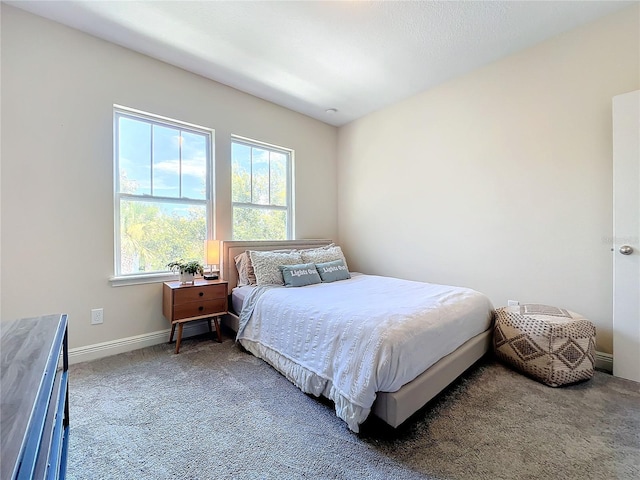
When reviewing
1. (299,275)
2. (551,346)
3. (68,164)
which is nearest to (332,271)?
(299,275)

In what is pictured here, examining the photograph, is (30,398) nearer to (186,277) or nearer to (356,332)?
(356,332)

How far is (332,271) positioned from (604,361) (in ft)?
8.04

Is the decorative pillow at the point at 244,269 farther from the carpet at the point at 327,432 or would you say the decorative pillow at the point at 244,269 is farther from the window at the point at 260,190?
the carpet at the point at 327,432

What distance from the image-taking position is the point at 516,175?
273cm

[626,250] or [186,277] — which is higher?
[626,250]

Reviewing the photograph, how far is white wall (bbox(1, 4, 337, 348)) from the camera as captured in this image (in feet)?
7.05

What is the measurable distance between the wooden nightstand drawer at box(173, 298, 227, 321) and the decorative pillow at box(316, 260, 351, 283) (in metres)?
1.06

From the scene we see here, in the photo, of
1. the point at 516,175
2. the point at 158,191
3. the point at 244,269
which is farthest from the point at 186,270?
the point at 516,175

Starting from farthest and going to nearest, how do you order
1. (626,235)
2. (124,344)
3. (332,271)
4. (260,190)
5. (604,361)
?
1. (260,190)
2. (332,271)
3. (124,344)
4. (604,361)
5. (626,235)

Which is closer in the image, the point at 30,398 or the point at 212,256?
the point at 30,398

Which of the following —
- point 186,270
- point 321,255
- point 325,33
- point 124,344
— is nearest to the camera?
point 325,33

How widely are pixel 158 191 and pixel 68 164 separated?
Result: 0.71m

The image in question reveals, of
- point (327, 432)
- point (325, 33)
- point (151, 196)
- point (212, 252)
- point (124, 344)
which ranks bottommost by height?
point (327, 432)

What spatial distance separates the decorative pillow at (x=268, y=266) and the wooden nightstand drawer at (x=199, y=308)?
0.43 metres
